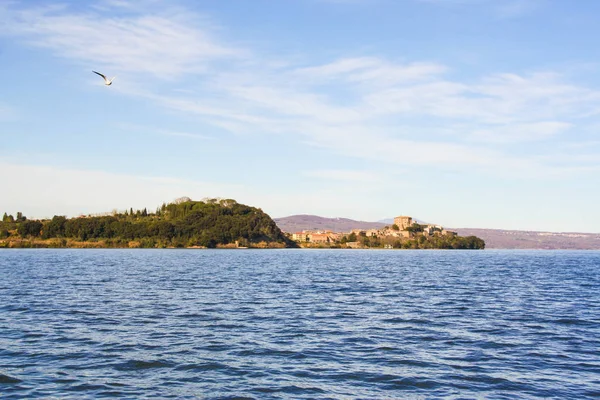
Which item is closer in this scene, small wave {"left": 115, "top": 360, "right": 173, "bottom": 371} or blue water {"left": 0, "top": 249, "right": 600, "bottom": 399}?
blue water {"left": 0, "top": 249, "right": 600, "bottom": 399}

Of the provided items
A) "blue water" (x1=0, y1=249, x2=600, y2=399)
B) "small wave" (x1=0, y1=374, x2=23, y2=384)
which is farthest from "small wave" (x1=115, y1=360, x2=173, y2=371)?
"small wave" (x1=0, y1=374, x2=23, y2=384)

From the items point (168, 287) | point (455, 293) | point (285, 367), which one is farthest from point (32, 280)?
point (285, 367)

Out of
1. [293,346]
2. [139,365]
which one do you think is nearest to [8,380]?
[139,365]

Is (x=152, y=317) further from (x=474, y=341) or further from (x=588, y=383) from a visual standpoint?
(x=588, y=383)

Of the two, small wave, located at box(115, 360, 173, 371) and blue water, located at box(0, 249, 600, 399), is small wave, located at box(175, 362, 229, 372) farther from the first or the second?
small wave, located at box(115, 360, 173, 371)

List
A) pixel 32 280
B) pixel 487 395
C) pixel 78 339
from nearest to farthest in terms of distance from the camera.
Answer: pixel 487 395 < pixel 78 339 < pixel 32 280

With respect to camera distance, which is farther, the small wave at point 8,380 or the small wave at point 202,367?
the small wave at point 202,367

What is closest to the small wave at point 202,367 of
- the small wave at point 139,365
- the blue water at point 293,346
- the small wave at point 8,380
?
the blue water at point 293,346

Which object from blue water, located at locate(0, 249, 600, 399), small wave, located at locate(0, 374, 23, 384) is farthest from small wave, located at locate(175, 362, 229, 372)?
small wave, located at locate(0, 374, 23, 384)

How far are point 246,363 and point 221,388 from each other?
414cm

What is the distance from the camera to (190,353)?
28516 millimetres

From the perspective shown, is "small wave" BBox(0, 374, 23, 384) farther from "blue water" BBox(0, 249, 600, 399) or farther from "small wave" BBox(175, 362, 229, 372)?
"small wave" BBox(175, 362, 229, 372)

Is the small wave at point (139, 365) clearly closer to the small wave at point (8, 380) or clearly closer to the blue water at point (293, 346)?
the blue water at point (293, 346)

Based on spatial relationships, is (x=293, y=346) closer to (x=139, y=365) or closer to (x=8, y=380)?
(x=139, y=365)
